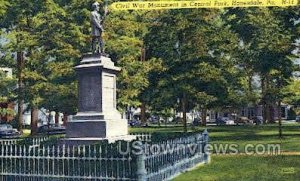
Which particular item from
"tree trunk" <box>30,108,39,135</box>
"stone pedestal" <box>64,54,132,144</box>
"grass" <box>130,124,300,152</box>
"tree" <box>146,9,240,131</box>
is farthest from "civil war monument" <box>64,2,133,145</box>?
"tree trunk" <box>30,108,39,135</box>

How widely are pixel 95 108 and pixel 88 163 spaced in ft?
19.1

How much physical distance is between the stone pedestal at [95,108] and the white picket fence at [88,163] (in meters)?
3.54

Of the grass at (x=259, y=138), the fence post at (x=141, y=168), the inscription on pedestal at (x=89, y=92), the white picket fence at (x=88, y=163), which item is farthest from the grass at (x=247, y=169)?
the inscription on pedestal at (x=89, y=92)

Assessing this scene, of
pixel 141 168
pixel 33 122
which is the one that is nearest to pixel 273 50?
pixel 141 168

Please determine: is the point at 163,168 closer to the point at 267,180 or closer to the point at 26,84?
the point at 267,180

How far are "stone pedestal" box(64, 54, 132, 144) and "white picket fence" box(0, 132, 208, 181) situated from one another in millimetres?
3544

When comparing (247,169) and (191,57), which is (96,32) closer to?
(247,169)

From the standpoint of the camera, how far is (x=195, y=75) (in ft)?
105

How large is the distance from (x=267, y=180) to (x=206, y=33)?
20.4m

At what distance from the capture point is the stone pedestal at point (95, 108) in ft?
57.4

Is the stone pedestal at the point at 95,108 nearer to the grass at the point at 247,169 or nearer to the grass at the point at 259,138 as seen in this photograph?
the grass at the point at 247,169

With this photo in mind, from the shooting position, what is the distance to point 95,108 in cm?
1802

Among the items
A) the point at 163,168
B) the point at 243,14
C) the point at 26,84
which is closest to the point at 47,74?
the point at 26,84

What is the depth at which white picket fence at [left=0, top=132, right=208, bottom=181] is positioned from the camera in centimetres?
1184
